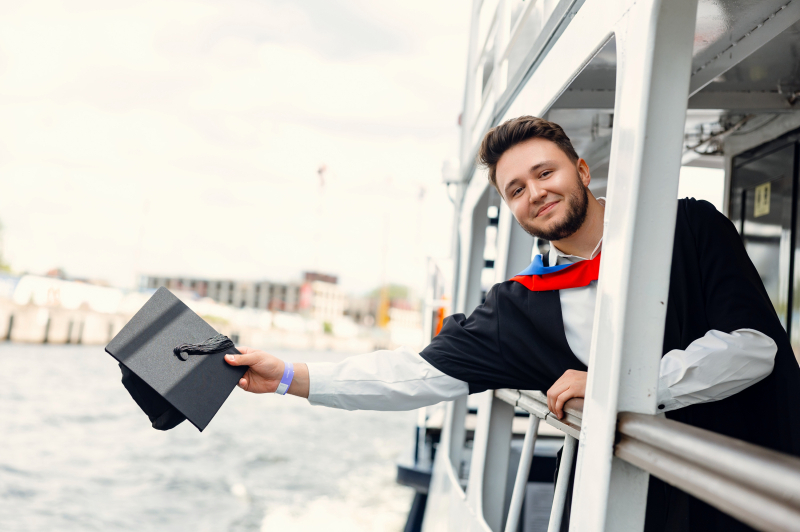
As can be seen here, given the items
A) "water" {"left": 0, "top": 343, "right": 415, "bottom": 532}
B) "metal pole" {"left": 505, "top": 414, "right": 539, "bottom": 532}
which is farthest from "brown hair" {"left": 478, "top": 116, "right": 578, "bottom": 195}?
"water" {"left": 0, "top": 343, "right": 415, "bottom": 532}

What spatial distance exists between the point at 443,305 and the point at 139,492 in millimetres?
11876

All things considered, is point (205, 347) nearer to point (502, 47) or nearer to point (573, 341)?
point (573, 341)

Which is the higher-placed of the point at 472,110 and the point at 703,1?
the point at 472,110

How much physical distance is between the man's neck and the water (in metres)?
4.98

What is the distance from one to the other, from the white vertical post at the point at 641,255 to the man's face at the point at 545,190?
63 cm

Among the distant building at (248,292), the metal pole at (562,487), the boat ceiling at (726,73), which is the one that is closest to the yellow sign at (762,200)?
the boat ceiling at (726,73)

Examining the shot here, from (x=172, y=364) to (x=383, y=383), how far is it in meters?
0.61

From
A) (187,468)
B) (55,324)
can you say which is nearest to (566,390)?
(187,468)

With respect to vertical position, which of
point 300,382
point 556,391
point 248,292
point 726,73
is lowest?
point 248,292

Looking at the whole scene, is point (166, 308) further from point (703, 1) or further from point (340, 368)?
point (703, 1)

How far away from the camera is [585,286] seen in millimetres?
1805

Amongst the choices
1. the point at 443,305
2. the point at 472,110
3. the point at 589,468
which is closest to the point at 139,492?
the point at 443,305

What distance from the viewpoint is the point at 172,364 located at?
71.0 inches

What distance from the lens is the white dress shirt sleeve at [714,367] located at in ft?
4.50
